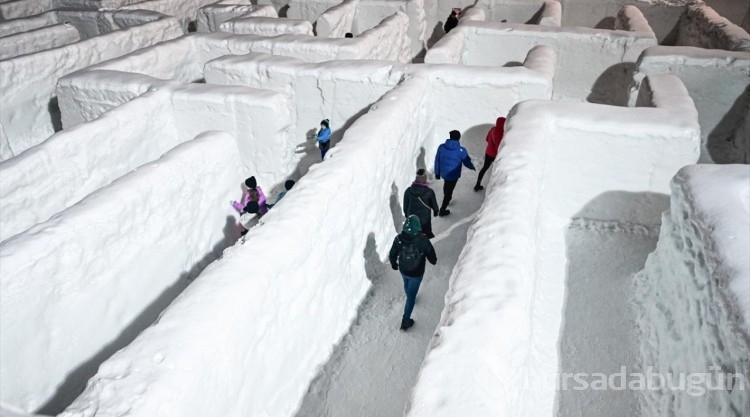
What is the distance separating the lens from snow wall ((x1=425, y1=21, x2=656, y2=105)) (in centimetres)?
840

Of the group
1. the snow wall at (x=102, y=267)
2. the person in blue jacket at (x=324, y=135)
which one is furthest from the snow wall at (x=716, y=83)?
the snow wall at (x=102, y=267)

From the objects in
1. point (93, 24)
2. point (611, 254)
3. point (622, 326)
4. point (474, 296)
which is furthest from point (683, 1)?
point (93, 24)

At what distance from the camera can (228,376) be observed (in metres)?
3.12

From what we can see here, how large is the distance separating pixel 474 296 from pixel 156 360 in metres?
1.91

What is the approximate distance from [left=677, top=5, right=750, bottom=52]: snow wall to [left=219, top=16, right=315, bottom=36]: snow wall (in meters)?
6.99

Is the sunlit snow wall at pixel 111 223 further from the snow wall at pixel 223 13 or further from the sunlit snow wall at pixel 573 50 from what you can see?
the snow wall at pixel 223 13

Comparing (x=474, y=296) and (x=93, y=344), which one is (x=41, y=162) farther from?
(x=474, y=296)

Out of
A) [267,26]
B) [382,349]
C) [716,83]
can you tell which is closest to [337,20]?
[267,26]

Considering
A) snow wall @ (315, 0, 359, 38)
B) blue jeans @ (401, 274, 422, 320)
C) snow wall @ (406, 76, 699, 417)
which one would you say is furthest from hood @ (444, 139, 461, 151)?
snow wall @ (315, 0, 359, 38)

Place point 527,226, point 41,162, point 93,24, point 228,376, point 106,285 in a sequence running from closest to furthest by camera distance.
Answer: point 228,376
point 527,226
point 106,285
point 41,162
point 93,24

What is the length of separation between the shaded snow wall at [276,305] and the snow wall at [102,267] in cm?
142

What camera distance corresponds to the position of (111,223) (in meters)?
4.32

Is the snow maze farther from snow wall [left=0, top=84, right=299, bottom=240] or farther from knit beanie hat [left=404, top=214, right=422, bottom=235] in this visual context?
knit beanie hat [left=404, top=214, right=422, bottom=235]

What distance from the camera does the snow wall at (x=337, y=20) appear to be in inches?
382
